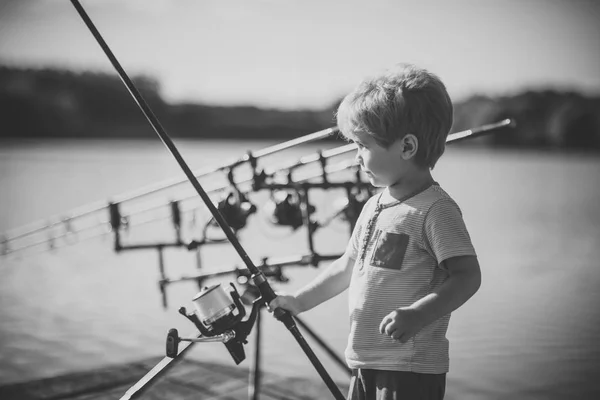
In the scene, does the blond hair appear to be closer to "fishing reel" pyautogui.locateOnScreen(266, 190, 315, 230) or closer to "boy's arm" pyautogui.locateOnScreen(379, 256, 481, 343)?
"boy's arm" pyautogui.locateOnScreen(379, 256, 481, 343)

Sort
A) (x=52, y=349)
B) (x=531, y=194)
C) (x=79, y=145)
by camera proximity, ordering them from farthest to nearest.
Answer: (x=79, y=145) → (x=531, y=194) → (x=52, y=349)

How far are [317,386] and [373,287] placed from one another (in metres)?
1.81

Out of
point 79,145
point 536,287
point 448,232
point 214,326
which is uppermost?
point 79,145

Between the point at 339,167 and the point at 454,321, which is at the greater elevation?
the point at 339,167

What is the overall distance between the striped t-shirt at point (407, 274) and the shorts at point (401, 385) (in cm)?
2

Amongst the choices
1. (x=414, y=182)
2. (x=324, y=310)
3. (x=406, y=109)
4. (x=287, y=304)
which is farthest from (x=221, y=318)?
(x=324, y=310)

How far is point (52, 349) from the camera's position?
11.8 ft

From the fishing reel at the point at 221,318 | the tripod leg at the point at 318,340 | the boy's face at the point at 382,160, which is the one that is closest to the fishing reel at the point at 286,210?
the tripod leg at the point at 318,340

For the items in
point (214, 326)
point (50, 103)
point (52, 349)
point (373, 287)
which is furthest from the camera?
point (50, 103)

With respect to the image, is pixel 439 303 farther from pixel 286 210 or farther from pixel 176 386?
pixel 176 386

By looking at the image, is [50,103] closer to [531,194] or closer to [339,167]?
[531,194]

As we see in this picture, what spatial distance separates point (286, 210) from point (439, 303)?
1412mm

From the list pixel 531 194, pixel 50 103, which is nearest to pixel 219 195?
pixel 531 194

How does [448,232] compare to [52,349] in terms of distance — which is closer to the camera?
[448,232]
